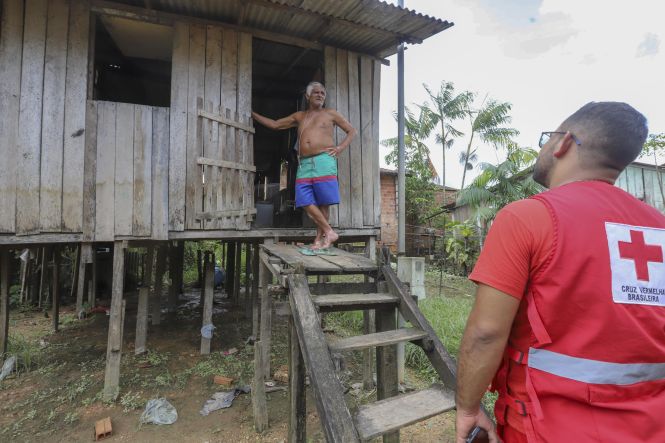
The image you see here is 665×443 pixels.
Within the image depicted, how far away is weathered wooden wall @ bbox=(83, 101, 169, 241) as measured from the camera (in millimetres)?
4133

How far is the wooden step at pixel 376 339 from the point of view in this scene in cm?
214

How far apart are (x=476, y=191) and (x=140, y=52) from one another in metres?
11.0

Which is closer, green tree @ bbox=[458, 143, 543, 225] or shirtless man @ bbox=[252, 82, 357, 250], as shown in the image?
shirtless man @ bbox=[252, 82, 357, 250]

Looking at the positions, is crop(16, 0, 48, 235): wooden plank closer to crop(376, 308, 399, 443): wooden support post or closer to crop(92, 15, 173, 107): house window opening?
crop(92, 15, 173, 107): house window opening

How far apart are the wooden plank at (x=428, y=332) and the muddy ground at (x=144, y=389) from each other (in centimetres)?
214

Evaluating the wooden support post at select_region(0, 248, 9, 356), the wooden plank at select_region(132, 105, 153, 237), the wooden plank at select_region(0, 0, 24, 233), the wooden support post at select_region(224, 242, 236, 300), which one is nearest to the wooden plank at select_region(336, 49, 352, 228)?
the wooden plank at select_region(132, 105, 153, 237)

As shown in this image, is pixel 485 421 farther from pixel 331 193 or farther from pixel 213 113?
pixel 213 113

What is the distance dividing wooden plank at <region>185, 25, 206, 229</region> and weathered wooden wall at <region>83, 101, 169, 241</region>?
0.27 metres

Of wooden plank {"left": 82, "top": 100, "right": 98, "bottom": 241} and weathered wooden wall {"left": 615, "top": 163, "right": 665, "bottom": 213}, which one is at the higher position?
weathered wooden wall {"left": 615, "top": 163, "right": 665, "bottom": 213}

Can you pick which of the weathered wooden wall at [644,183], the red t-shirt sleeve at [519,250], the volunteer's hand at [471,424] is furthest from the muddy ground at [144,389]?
the weathered wooden wall at [644,183]

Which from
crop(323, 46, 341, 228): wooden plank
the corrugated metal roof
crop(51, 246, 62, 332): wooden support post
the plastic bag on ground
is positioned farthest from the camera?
crop(51, 246, 62, 332): wooden support post

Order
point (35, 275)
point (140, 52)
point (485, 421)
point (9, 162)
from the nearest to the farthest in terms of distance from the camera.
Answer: point (485, 421) < point (9, 162) < point (140, 52) < point (35, 275)

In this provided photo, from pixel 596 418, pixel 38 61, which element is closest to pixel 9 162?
pixel 38 61

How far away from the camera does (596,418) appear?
106cm
